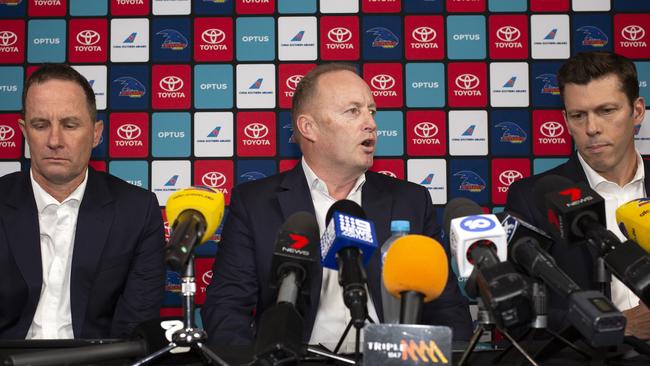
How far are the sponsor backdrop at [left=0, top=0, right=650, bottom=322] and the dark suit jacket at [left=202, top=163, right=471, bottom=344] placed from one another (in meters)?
0.69

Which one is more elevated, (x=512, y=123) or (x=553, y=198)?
(x=512, y=123)

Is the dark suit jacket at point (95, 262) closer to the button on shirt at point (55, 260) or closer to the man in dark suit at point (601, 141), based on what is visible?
the button on shirt at point (55, 260)

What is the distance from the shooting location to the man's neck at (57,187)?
2.55 metres

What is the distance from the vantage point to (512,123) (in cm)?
328

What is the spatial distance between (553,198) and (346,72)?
143 centimetres

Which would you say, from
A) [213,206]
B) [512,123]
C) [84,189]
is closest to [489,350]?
[213,206]

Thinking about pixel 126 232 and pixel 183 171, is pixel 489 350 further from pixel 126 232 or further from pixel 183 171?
pixel 183 171

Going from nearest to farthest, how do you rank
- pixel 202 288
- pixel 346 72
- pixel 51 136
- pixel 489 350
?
pixel 489 350
pixel 51 136
pixel 346 72
pixel 202 288

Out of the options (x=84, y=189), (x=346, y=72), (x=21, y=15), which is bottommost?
(x=84, y=189)

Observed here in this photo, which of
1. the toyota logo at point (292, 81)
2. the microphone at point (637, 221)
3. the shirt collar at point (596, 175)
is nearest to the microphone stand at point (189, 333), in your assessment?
the microphone at point (637, 221)

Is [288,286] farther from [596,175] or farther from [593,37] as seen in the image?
[593,37]

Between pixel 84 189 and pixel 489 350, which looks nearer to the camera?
pixel 489 350

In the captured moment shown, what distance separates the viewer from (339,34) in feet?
10.8

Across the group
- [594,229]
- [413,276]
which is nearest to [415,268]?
[413,276]
